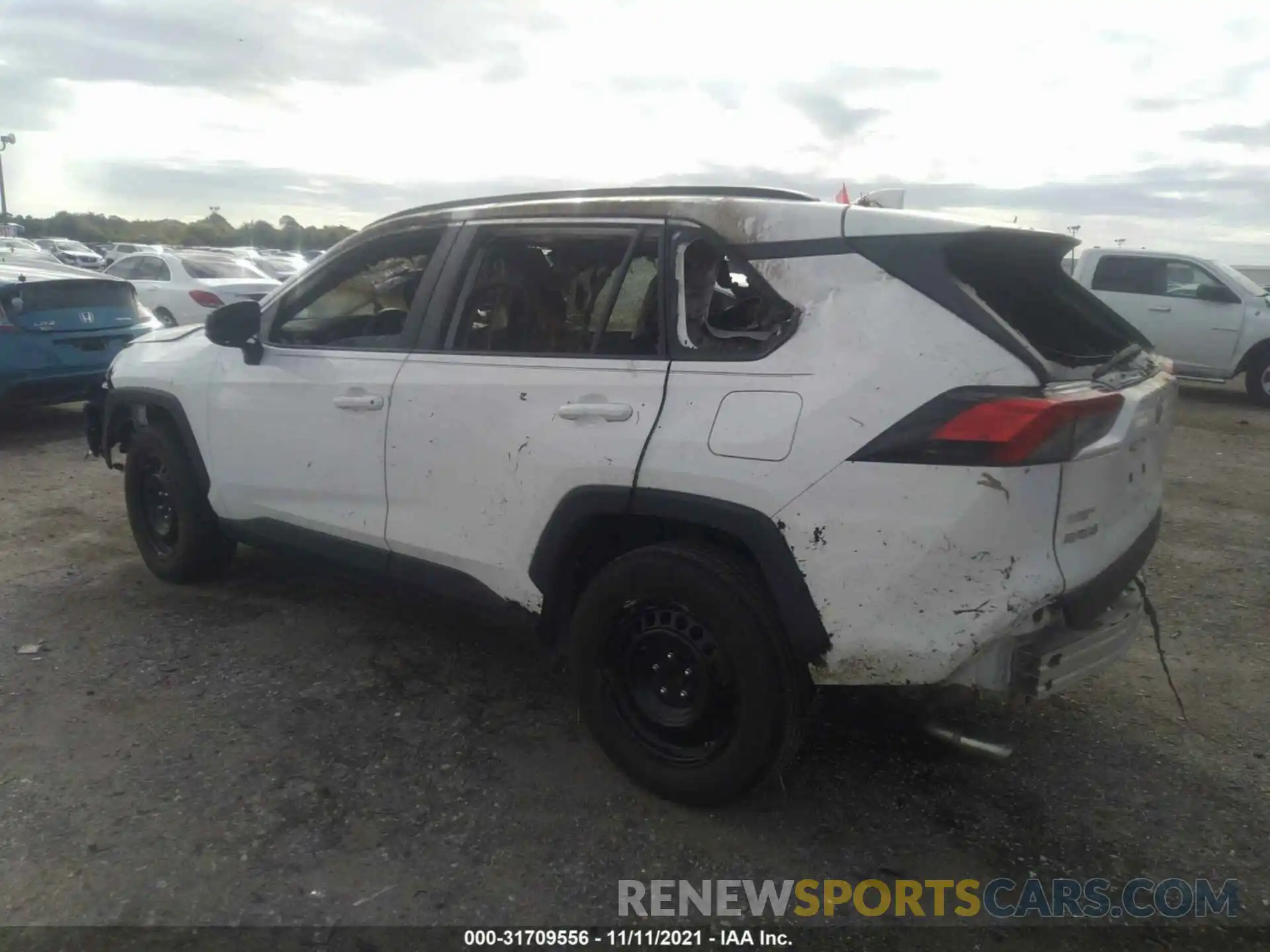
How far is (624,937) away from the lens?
2422 mm

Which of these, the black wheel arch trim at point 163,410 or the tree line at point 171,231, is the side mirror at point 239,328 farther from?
the tree line at point 171,231

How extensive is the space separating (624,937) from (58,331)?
7702mm

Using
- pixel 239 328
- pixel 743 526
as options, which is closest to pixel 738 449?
pixel 743 526

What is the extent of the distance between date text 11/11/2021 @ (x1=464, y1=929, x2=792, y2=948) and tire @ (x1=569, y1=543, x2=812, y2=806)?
0.43 metres

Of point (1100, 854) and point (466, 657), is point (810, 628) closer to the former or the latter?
point (1100, 854)

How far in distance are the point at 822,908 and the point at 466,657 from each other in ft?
6.23

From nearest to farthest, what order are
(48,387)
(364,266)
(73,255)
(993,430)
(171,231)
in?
(993,430), (364,266), (48,387), (73,255), (171,231)

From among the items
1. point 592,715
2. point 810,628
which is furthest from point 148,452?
point 810,628

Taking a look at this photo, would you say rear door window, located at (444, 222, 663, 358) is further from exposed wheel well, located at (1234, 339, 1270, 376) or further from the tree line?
the tree line

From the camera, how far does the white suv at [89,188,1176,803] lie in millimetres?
2402

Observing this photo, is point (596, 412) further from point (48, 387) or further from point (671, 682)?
point (48, 387)

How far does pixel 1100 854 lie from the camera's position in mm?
2732

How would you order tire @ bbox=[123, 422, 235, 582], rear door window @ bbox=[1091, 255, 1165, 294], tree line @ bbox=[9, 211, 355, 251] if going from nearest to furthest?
1. tire @ bbox=[123, 422, 235, 582]
2. rear door window @ bbox=[1091, 255, 1165, 294]
3. tree line @ bbox=[9, 211, 355, 251]

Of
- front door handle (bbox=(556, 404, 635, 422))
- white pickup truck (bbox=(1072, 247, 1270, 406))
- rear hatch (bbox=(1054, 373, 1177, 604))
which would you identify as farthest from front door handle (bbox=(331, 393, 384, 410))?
white pickup truck (bbox=(1072, 247, 1270, 406))
